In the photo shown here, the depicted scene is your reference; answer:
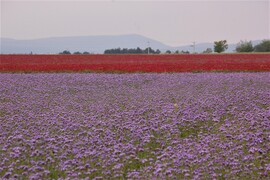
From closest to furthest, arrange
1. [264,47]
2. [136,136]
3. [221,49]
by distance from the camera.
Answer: [136,136], [221,49], [264,47]

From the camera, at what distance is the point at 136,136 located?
255 inches

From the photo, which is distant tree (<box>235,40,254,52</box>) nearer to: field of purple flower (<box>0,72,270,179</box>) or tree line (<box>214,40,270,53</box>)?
tree line (<box>214,40,270,53</box>)

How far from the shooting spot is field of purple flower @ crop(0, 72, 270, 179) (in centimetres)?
514

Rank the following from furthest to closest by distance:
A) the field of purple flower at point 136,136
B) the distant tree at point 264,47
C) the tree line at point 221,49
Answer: the distant tree at point 264,47
the tree line at point 221,49
the field of purple flower at point 136,136

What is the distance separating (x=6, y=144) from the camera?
20.2 feet

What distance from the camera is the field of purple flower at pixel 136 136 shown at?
16.9ft

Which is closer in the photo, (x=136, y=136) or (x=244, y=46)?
(x=136, y=136)

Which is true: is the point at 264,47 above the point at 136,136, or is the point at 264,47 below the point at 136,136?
above

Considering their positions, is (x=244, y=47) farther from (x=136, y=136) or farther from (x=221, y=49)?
(x=136, y=136)

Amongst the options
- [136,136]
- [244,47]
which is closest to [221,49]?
[244,47]

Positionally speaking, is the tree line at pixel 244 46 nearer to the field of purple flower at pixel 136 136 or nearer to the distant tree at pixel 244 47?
the distant tree at pixel 244 47

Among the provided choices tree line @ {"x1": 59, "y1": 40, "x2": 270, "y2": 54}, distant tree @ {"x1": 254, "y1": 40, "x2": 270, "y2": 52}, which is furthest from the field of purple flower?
distant tree @ {"x1": 254, "y1": 40, "x2": 270, "y2": 52}

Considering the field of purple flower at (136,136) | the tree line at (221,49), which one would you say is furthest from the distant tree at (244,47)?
the field of purple flower at (136,136)

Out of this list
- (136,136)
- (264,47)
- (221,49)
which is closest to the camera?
(136,136)
